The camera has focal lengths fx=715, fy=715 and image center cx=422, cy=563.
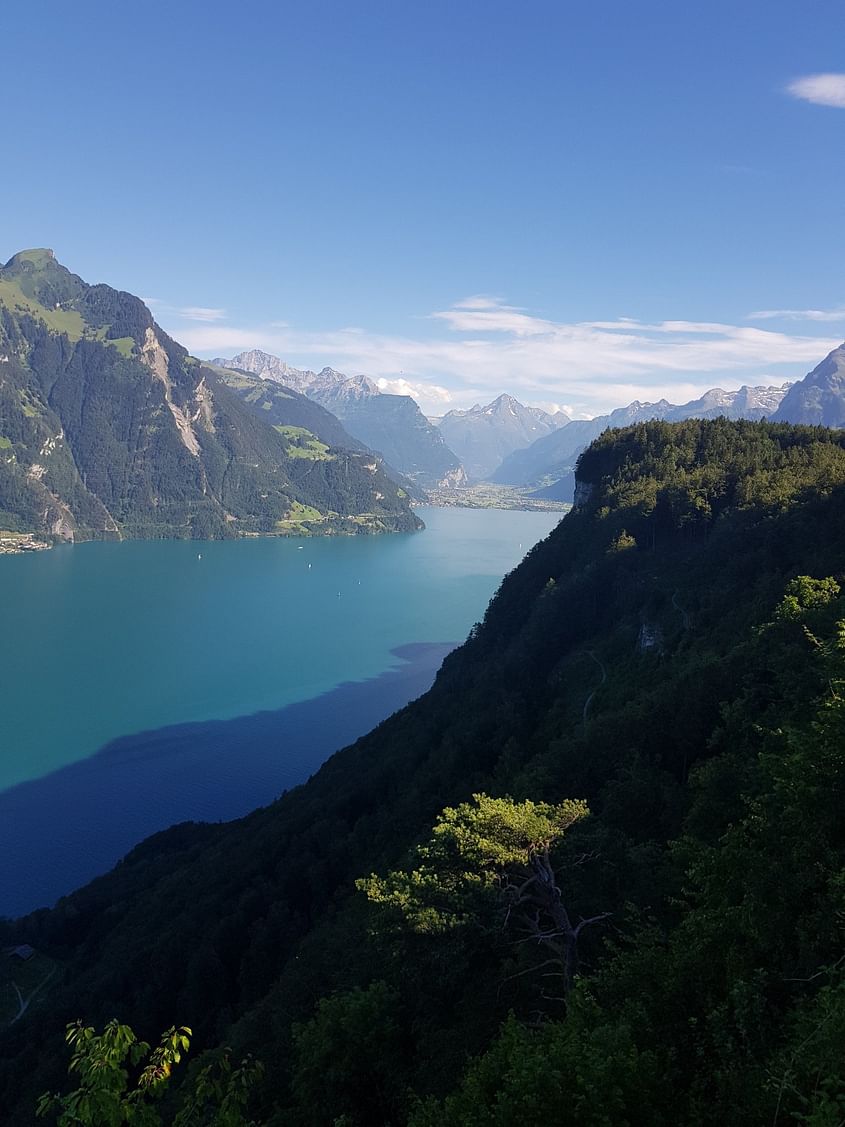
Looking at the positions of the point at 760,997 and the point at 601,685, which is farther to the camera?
the point at 601,685

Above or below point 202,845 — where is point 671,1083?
above

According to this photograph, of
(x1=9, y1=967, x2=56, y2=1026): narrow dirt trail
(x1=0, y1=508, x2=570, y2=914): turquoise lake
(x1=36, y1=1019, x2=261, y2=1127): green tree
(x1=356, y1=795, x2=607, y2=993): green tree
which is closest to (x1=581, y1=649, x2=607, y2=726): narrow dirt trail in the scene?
(x1=356, y1=795, x2=607, y2=993): green tree

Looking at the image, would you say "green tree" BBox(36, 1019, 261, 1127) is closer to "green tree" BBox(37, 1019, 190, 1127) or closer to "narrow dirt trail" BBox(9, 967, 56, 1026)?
"green tree" BBox(37, 1019, 190, 1127)


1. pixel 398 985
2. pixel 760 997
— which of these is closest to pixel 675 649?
pixel 398 985

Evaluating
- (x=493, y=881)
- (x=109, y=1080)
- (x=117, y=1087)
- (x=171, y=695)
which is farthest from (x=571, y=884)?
(x=171, y=695)

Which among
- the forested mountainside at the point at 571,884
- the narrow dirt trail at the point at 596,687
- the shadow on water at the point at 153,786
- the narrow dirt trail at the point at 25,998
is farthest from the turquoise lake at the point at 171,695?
the narrow dirt trail at the point at 596,687

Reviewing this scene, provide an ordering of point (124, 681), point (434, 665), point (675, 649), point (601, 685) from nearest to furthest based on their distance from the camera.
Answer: point (675, 649) < point (601, 685) < point (124, 681) < point (434, 665)

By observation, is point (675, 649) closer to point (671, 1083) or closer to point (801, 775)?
point (801, 775)
